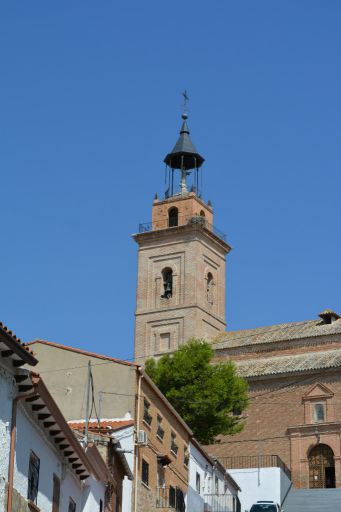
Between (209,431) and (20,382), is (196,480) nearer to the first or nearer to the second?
(209,431)

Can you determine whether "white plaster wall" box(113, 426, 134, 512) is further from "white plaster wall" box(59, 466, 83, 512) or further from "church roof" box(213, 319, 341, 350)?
"church roof" box(213, 319, 341, 350)

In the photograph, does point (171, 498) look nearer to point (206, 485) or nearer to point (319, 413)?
point (206, 485)

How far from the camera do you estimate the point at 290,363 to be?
66.5 m

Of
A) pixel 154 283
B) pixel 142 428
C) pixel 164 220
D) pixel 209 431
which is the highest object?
pixel 164 220

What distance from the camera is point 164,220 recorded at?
80375mm

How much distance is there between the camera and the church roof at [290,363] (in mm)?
64562

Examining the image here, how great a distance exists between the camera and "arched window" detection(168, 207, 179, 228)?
80.4 meters

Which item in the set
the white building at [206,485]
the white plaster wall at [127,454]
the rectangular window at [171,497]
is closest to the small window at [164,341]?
the white building at [206,485]

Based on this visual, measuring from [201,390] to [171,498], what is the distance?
55.5 feet

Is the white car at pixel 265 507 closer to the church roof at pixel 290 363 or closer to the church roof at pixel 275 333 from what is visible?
the church roof at pixel 290 363

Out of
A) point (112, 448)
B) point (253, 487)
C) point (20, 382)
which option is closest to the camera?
point (20, 382)

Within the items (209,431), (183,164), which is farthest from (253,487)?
(183,164)

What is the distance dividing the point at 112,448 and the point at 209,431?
78.8ft

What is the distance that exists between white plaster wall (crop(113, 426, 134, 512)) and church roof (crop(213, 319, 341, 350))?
1386 inches
